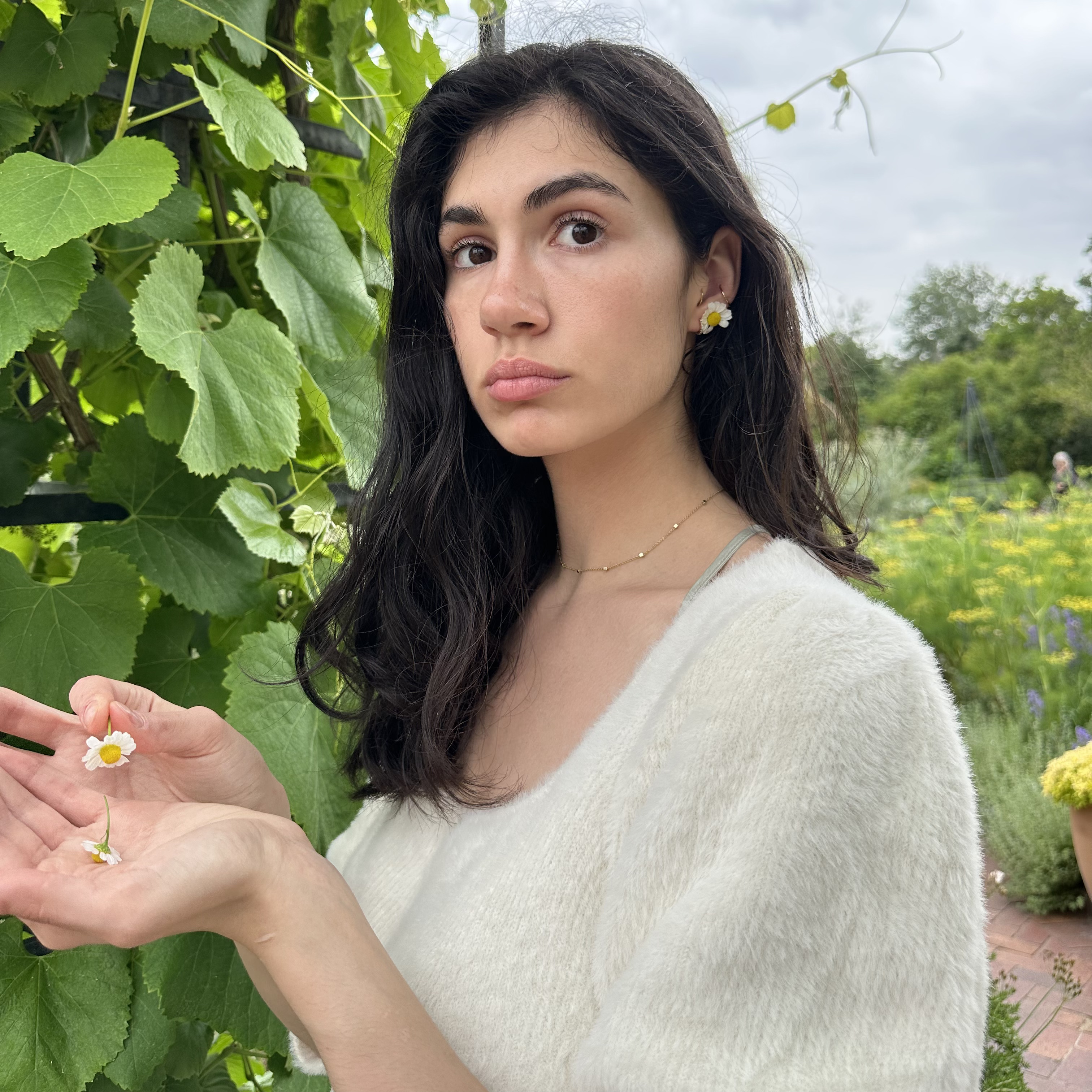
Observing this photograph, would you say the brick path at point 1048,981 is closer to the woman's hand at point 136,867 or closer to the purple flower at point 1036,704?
the purple flower at point 1036,704

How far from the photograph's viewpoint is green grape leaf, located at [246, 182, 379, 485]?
3.89ft

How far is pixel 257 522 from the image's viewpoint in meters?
1.13

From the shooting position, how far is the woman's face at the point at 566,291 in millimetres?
891

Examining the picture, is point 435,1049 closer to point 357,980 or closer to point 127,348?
point 357,980

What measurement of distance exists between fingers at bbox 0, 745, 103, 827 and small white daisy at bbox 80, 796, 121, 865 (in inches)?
2.9

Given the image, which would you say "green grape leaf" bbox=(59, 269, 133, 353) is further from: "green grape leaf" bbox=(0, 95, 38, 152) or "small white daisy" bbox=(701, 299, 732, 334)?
"small white daisy" bbox=(701, 299, 732, 334)

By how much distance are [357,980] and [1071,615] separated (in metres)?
4.02

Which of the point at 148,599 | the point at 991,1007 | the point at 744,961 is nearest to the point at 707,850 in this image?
the point at 744,961

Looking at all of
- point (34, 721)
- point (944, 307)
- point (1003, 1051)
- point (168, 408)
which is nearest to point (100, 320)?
point (168, 408)

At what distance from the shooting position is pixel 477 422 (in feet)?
3.92

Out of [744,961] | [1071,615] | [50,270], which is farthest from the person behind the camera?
[1071,615]

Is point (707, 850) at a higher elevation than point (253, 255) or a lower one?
lower

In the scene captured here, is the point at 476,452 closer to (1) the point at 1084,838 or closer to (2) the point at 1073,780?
(2) the point at 1073,780

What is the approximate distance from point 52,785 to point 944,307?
24.3m
